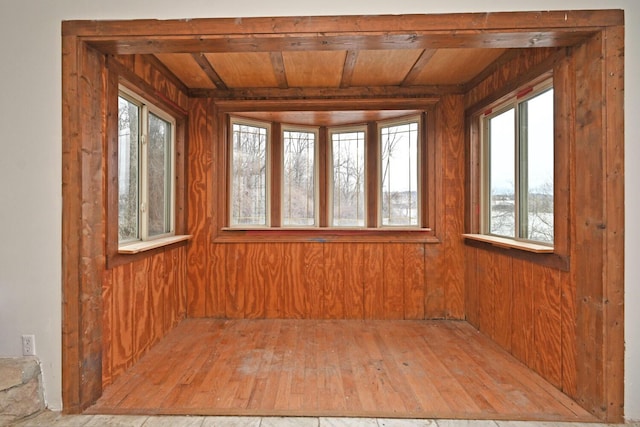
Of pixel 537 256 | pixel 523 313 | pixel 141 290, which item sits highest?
pixel 537 256

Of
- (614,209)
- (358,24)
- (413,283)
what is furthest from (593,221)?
(413,283)

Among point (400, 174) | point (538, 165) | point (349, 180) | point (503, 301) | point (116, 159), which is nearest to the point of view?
point (116, 159)

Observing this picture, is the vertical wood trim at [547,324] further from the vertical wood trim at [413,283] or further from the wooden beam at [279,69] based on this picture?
the wooden beam at [279,69]

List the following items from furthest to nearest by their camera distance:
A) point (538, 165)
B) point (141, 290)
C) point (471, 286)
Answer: point (471, 286), point (141, 290), point (538, 165)

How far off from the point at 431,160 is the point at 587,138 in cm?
167

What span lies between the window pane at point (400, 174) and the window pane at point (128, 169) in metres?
2.32

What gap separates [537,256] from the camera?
2.45m

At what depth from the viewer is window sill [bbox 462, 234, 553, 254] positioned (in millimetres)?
2353

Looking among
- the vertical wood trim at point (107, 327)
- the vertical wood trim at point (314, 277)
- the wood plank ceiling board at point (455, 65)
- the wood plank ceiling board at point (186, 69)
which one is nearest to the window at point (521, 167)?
the wood plank ceiling board at point (455, 65)

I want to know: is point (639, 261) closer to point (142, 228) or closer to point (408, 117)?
point (408, 117)

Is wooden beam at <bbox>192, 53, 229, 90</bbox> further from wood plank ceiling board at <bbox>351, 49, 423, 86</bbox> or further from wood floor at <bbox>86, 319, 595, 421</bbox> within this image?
wood floor at <bbox>86, 319, 595, 421</bbox>

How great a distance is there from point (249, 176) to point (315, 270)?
3.89ft

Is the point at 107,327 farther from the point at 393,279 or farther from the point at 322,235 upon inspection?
the point at 393,279

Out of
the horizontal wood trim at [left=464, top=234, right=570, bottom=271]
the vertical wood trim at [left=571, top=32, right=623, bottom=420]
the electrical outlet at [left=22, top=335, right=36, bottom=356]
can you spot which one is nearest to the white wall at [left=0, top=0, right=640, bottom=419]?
the electrical outlet at [left=22, top=335, right=36, bottom=356]
